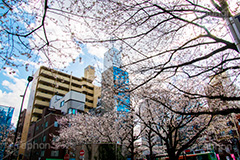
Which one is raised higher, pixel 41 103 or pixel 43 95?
pixel 43 95

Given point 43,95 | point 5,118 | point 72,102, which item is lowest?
point 5,118

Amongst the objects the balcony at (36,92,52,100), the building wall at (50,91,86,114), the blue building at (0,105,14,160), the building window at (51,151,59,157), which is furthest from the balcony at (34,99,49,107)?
the building window at (51,151,59,157)

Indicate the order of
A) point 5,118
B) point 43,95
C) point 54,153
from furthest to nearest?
1. point 43,95
2. point 5,118
3. point 54,153

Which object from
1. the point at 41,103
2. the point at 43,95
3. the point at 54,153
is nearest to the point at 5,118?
the point at 41,103

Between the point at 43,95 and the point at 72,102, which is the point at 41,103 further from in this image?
the point at 72,102

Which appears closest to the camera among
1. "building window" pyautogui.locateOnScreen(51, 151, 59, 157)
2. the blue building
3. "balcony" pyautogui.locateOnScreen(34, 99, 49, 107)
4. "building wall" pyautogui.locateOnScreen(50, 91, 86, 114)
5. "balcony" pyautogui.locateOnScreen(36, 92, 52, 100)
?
"building window" pyautogui.locateOnScreen(51, 151, 59, 157)

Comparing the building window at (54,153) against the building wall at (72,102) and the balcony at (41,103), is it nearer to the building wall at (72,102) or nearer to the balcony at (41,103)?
the building wall at (72,102)

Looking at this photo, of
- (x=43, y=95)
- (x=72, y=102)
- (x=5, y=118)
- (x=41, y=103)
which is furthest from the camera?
(x=43, y=95)

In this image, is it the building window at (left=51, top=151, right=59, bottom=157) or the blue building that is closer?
the building window at (left=51, top=151, right=59, bottom=157)

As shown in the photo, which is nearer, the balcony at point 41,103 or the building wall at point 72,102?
the building wall at point 72,102

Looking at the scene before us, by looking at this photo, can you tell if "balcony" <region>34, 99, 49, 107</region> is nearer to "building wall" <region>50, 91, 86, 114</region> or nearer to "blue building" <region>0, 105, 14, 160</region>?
"blue building" <region>0, 105, 14, 160</region>

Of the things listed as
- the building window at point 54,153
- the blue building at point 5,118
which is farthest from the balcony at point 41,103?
the building window at point 54,153

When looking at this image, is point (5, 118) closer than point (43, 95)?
Yes

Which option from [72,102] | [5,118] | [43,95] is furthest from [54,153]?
[43,95]
